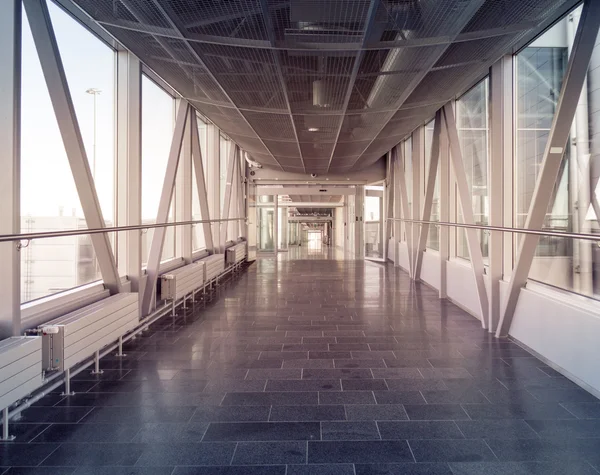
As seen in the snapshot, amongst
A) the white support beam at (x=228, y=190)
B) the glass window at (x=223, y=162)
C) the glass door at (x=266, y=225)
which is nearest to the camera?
the white support beam at (x=228, y=190)

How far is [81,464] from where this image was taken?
234 cm

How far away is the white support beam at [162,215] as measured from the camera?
543 centimetres

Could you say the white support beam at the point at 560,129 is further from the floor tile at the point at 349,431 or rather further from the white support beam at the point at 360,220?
the white support beam at the point at 360,220

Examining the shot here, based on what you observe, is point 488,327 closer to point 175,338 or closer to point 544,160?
point 544,160

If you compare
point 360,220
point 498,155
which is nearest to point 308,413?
point 498,155

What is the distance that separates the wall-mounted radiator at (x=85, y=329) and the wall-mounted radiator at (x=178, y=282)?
4.66 ft

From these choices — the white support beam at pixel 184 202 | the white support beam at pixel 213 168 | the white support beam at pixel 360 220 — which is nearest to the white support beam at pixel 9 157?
the white support beam at pixel 184 202

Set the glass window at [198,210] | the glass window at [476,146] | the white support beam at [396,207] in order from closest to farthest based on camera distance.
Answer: the glass window at [476,146] < the glass window at [198,210] < the white support beam at [396,207]

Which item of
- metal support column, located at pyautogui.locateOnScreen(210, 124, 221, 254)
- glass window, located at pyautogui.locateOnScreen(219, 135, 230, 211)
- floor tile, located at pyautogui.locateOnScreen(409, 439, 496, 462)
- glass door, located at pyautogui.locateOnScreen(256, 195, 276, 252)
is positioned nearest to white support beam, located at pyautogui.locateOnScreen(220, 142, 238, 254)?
glass window, located at pyautogui.locateOnScreen(219, 135, 230, 211)

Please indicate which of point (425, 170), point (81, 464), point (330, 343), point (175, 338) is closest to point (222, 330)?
point (175, 338)

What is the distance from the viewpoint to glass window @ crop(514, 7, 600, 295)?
377 centimetres

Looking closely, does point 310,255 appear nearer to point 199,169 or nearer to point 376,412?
point 199,169

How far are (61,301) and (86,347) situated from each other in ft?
2.04

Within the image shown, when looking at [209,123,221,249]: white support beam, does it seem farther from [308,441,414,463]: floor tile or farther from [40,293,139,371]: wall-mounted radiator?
[308,441,414,463]: floor tile
